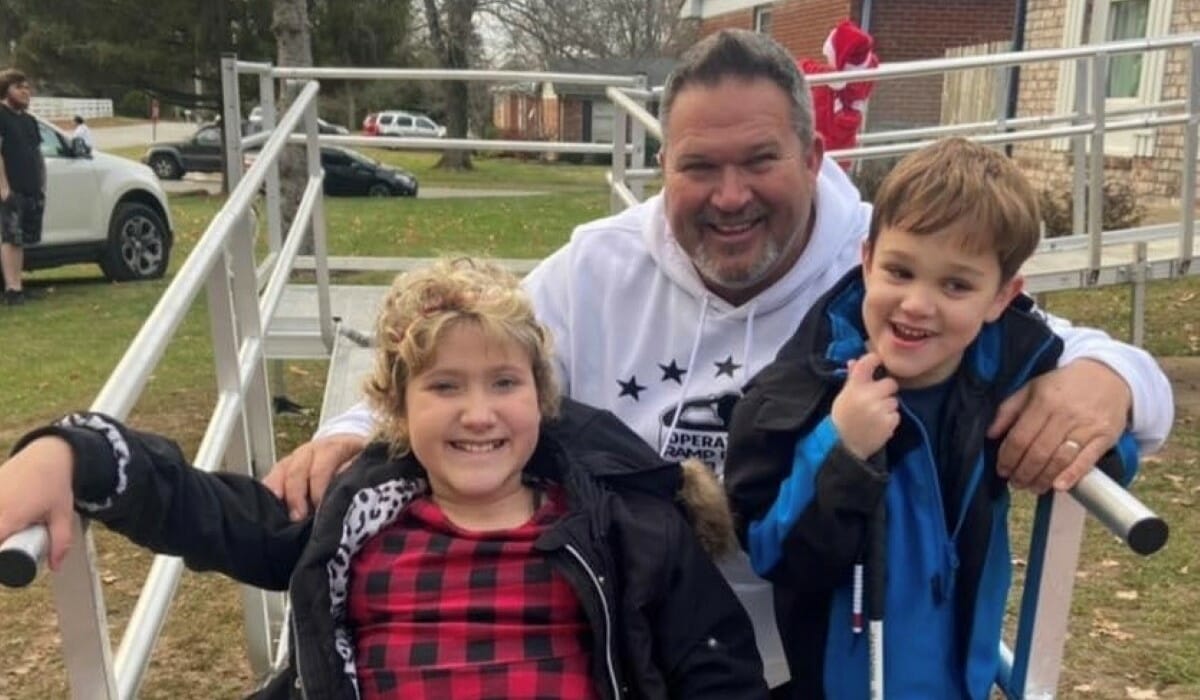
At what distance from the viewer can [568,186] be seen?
88.4 feet

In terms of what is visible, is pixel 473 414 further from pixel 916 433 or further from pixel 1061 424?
pixel 1061 424

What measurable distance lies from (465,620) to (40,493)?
697mm

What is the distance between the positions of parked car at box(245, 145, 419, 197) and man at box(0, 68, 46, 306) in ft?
49.8

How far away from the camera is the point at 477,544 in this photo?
2020 mm

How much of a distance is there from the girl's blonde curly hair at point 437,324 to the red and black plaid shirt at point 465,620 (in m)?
0.21

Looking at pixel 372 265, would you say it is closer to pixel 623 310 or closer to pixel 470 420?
pixel 623 310

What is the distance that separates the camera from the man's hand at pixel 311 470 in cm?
217

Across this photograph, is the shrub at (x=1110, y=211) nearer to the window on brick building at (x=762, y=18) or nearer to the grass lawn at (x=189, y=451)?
the grass lawn at (x=189, y=451)

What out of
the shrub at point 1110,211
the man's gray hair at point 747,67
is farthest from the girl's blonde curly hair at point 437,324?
the shrub at point 1110,211

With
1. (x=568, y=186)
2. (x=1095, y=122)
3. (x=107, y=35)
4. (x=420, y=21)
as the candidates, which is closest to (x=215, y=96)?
(x=107, y=35)

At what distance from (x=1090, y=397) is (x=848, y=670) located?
525mm

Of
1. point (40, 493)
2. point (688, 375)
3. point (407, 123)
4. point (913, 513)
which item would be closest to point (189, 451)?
point (688, 375)

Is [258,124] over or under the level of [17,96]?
under

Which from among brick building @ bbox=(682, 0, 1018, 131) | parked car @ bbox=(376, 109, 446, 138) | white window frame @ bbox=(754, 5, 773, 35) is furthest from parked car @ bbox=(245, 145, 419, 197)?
parked car @ bbox=(376, 109, 446, 138)
